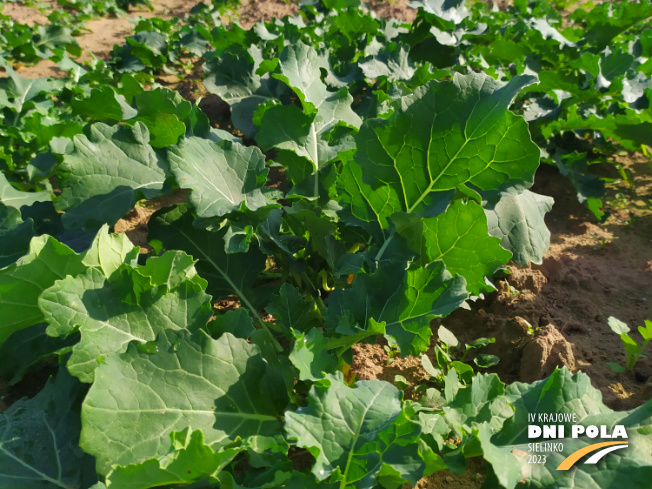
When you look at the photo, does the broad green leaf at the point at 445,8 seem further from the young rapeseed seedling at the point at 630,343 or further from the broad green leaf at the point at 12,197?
the broad green leaf at the point at 12,197

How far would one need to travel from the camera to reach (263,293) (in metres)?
2.64

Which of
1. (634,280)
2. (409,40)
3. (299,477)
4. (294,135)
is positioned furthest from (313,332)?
(409,40)

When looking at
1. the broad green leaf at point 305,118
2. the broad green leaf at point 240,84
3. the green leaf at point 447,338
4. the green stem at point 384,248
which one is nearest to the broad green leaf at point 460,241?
the green stem at point 384,248

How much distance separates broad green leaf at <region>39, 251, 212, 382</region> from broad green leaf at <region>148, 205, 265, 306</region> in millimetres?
521

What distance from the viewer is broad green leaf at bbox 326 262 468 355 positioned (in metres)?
1.94

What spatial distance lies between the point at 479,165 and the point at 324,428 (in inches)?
47.9

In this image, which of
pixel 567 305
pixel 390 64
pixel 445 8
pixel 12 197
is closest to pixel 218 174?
pixel 12 197

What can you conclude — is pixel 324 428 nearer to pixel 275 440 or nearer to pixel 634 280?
pixel 275 440

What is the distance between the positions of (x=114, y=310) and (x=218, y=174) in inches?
30.5

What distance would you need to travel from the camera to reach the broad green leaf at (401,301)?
6.35 feet

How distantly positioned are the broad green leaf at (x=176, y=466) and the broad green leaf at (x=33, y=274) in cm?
81

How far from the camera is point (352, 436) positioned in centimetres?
160

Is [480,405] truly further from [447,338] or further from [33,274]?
[33,274]

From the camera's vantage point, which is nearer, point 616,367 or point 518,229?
point 616,367
